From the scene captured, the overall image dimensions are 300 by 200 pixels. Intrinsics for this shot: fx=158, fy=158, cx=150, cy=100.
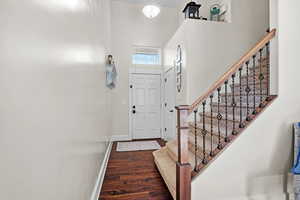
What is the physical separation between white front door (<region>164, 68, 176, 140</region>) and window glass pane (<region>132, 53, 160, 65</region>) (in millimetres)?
742

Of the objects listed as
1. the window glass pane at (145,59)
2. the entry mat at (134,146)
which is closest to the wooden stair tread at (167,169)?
the entry mat at (134,146)

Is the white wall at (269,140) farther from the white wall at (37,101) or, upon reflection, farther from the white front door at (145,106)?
the white front door at (145,106)

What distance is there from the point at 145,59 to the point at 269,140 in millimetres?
4166

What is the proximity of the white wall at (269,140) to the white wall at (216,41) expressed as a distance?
1490mm

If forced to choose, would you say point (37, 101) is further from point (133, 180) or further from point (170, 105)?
point (170, 105)

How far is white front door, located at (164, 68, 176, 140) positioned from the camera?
4191 mm

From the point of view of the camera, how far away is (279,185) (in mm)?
2002

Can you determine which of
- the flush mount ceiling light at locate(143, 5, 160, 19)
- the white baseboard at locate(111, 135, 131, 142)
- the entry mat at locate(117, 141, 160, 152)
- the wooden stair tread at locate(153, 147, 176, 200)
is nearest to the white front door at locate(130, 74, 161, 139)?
the white baseboard at locate(111, 135, 131, 142)

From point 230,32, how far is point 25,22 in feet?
12.8

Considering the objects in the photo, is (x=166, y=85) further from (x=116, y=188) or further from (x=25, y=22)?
(x=25, y=22)

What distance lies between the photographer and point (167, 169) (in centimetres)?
236

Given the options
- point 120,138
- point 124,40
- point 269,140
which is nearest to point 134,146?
point 120,138

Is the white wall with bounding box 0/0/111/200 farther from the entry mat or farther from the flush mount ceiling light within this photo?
the flush mount ceiling light

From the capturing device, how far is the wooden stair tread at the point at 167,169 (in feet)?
6.53
